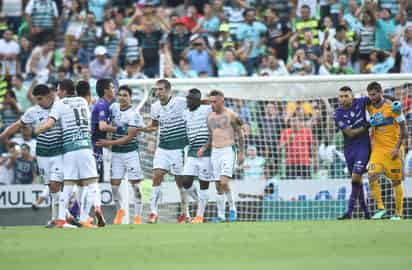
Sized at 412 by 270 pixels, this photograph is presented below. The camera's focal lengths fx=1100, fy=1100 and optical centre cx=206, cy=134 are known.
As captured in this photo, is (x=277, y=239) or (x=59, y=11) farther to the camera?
(x=59, y=11)

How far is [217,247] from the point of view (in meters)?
12.9

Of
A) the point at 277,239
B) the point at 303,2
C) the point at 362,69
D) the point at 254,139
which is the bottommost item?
the point at 277,239

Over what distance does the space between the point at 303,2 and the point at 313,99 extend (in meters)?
4.99

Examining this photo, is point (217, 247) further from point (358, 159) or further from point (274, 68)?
point (274, 68)

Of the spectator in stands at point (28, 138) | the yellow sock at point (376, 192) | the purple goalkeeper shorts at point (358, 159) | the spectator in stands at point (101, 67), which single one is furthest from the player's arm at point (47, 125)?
the spectator in stands at point (101, 67)

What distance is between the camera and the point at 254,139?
21.9 metres

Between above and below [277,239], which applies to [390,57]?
above

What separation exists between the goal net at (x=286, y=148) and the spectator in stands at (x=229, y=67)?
2428 millimetres

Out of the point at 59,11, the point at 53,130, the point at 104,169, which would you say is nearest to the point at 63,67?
the point at 59,11

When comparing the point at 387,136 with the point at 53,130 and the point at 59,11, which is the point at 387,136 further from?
the point at 59,11

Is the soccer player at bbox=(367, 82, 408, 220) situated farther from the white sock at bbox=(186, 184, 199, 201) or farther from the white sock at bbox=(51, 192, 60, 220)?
the white sock at bbox=(51, 192, 60, 220)

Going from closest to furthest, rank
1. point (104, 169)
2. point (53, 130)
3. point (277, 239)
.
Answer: point (277, 239)
point (53, 130)
point (104, 169)

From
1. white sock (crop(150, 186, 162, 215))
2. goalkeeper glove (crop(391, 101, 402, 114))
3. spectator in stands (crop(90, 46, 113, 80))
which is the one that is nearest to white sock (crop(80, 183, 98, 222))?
white sock (crop(150, 186, 162, 215))

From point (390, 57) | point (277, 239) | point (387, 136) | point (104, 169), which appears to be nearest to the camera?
point (277, 239)
